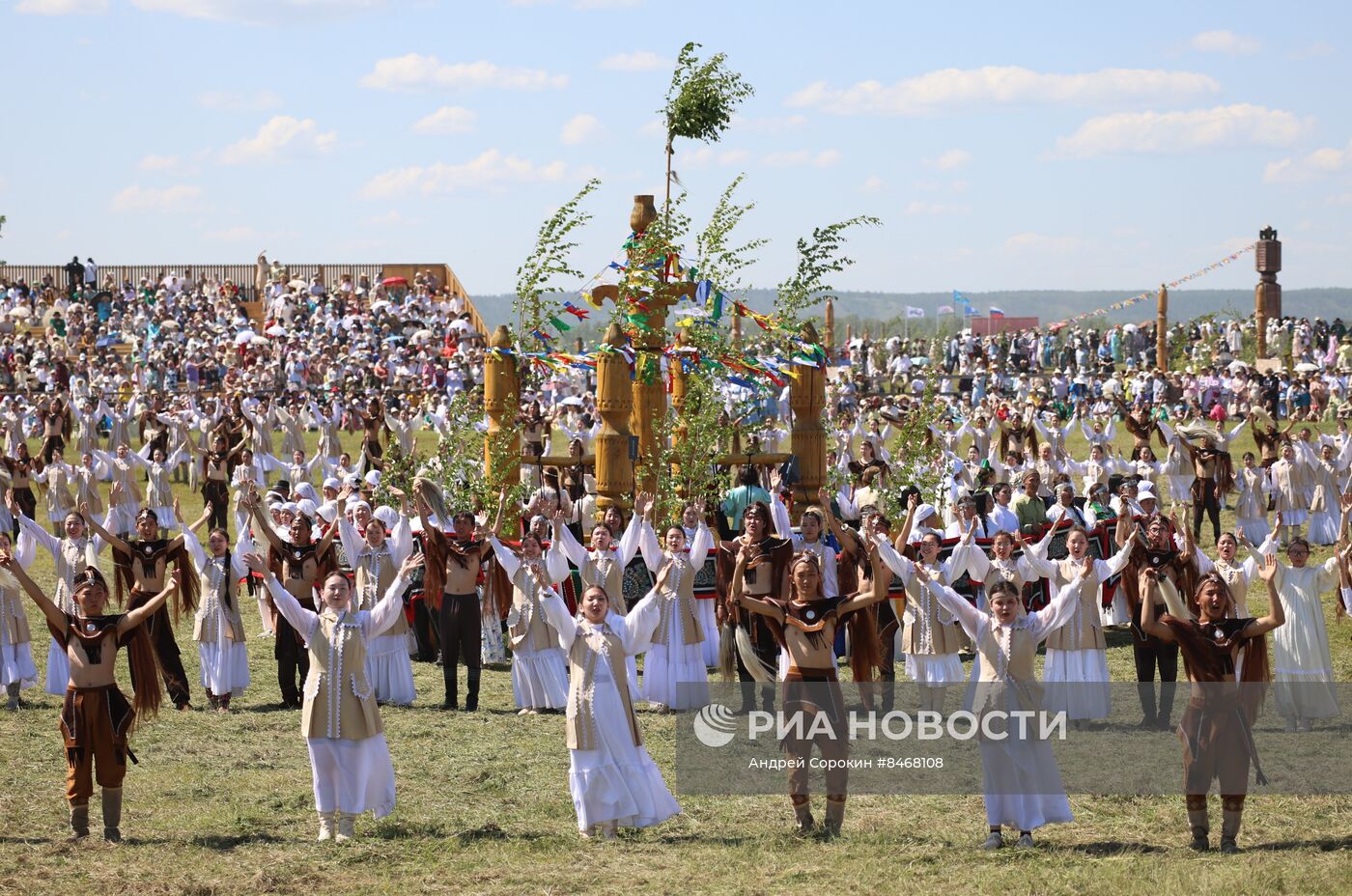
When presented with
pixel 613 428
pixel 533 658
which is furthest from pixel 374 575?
pixel 613 428

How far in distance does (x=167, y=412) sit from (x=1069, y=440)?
55.8ft

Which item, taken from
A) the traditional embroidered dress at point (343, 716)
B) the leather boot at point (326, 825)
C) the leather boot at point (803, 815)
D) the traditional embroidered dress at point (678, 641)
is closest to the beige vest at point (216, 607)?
the traditional embroidered dress at point (678, 641)

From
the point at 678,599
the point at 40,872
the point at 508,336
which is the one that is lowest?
the point at 40,872

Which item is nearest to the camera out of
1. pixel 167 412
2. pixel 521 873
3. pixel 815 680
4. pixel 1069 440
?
pixel 521 873

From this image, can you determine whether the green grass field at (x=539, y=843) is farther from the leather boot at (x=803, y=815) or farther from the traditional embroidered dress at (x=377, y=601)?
the traditional embroidered dress at (x=377, y=601)

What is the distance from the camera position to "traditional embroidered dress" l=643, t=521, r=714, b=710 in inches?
519

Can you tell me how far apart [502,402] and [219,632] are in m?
4.27

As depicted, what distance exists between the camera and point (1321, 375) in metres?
34.0

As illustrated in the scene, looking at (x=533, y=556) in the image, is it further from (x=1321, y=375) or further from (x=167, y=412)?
(x=1321, y=375)

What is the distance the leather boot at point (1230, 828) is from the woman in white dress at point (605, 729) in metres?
3.00

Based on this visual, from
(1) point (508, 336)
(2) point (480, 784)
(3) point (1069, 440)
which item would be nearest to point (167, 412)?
(1) point (508, 336)

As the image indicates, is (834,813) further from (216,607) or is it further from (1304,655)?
(216,607)

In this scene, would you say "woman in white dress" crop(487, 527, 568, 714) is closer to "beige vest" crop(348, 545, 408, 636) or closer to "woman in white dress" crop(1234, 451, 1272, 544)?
"beige vest" crop(348, 545, 408, 636)

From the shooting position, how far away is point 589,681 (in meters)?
9.49
